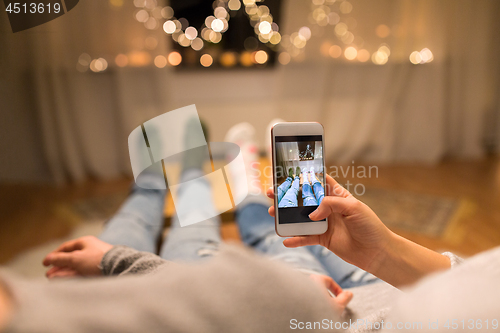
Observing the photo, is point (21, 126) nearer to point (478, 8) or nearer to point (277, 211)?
point (277, 211)

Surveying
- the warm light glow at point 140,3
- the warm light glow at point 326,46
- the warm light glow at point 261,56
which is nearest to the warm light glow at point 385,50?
the warm light glow at point 326,46

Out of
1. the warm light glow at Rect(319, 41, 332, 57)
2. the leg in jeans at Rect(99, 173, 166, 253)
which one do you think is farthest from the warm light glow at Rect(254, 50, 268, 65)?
the leg in jeans at Rect(99, 173, 166, 253)

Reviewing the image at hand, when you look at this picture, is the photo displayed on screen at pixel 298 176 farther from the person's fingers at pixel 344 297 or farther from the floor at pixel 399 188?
the person's fingers at pixel 344 297

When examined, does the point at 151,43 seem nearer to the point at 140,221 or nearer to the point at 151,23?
the point at 151,23

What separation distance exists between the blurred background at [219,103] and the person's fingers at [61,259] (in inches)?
1.9

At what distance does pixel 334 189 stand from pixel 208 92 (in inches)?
50.5

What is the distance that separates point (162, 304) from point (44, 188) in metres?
0.55

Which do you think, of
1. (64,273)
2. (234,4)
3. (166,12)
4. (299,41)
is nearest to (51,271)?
(64,273)

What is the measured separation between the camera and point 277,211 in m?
0.28

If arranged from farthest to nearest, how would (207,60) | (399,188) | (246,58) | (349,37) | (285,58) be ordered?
(246,58)
(207,60)
(285,58)
(349,37)
(399,188)

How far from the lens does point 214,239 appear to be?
0.35m

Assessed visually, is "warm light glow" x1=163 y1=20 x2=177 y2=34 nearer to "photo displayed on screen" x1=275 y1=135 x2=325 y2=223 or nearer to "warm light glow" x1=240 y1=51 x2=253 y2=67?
"photo displayed on screen" x1=275 y1=135 x2=325 y2=223

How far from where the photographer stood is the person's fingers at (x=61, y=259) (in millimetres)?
303

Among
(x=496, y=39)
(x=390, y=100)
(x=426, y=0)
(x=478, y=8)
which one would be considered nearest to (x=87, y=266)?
(x=390, y=100)
